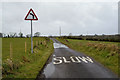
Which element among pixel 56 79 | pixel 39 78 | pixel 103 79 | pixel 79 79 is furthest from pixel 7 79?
pixel 103 79

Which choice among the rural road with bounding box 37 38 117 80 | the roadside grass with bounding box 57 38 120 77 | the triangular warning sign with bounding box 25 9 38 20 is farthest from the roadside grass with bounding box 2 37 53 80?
the roadside grass with bounding box 57 38 120 77

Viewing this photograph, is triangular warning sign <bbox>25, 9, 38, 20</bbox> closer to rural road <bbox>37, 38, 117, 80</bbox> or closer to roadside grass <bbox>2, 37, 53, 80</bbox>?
roadside grass <bbox>2, 37, 53, 80</bbox>

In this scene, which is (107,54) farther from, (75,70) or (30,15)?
(30,15)

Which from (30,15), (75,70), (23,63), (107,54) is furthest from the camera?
(107,54)

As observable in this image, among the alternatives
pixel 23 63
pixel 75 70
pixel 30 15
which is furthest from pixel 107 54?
pixel 30 15

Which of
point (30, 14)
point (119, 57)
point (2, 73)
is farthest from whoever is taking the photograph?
point (30, 14)

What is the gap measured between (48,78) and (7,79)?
5.95 ft

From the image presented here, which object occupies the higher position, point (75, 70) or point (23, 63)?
point (23, 63)

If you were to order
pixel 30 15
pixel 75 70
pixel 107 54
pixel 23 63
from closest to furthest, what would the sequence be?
1. pixel 75 70
2. pixel 23 63
3. pixel 30 15
4. pixel 107 54

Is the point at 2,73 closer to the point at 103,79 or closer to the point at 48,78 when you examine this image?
the point at 48,78

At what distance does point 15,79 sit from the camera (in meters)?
4.81

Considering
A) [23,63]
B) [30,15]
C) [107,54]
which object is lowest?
[23,63]

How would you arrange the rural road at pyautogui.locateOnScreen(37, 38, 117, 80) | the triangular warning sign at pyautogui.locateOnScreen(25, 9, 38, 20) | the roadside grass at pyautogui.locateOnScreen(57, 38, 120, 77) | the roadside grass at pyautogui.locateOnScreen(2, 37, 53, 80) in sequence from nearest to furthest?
the rural road at pyautogui.locateOnScreen(37, 38, 117, 80), the roadside grass at pyautogui.locateOnScreen(2, 37, 53, 80), the roadside grass at pyautogui.locateOnScreen(57, 38, 120, 77), the triangular warning sign at pyautogui.locateOnScreen(25, 9, 38, 20)

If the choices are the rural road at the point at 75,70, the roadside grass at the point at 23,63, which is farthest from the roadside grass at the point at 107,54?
the roadside grass at the point at 23,63
